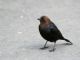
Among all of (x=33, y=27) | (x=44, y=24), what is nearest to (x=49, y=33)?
(x=44, y=24)

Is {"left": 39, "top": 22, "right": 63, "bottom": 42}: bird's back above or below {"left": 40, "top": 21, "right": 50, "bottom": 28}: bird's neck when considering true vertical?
below

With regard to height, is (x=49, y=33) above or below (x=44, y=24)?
below

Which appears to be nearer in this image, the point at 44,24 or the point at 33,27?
the point at 44,24

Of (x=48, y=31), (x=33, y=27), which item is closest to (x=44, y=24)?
(x=48, y=31)

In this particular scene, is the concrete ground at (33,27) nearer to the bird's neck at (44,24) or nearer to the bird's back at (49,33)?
the bird's back at (49,33)

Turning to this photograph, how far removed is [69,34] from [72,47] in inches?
49.7

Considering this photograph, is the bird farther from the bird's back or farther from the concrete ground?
the concrete ground

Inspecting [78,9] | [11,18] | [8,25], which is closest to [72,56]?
[8,25]

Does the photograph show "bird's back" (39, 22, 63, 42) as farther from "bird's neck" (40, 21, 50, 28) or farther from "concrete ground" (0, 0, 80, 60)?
"concrete ground" (0, 0, 80, 60)

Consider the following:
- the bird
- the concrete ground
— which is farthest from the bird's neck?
the concrete ground

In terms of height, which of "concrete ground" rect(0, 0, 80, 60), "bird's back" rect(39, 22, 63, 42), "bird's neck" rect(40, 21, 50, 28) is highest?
"bird's neck" rect(40, 21, 50, 28)

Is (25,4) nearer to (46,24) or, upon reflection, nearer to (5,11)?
(5,11)

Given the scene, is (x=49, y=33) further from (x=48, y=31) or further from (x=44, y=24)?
(x=44, y=24)

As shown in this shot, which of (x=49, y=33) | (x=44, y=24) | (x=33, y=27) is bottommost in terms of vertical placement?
(x=33, y=27)
